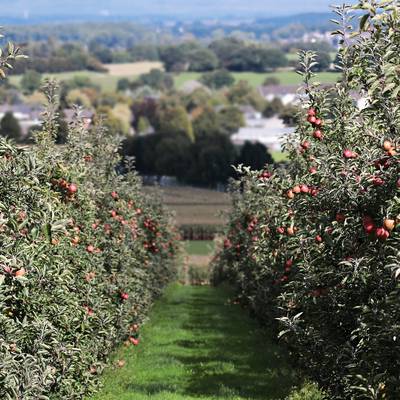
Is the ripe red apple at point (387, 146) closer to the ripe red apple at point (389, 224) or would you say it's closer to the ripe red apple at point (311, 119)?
the ripe red apple at point (389, 224)

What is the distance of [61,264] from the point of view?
868 cm

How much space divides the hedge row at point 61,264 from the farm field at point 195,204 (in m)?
46.9

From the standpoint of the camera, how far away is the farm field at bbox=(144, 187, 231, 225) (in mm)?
70625

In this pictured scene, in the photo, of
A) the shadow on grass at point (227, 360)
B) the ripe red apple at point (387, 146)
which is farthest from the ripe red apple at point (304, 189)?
the shadow on grass at point (227, 360)

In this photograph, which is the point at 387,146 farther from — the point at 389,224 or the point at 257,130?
Result: the point at 257,130

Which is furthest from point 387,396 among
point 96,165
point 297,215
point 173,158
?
point 173,158

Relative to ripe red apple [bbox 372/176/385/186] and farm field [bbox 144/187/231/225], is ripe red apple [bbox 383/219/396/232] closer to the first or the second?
ripe red apple [bbox 372/176/385/186]

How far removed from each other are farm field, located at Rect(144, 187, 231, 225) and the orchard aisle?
41.8 metres

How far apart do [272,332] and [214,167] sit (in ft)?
255

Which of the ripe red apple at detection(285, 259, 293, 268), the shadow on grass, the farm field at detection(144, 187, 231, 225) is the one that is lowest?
the farm field at detection(144, 187, 231, 225)

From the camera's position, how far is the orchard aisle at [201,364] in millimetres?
13117

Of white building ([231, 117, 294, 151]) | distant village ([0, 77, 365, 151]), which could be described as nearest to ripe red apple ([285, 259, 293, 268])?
white building ([231, 117, 294, 151])

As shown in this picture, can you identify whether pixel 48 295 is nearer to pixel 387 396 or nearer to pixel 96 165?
pixel 387 396

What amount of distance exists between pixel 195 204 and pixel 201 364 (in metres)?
62.6
